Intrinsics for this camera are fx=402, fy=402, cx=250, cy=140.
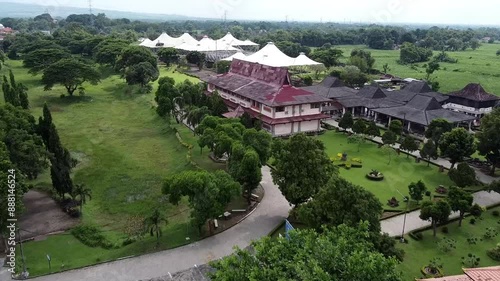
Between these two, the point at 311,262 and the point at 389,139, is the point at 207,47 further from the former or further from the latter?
the point at 311,262

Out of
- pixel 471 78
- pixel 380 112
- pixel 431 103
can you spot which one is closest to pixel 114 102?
pixel 380 112

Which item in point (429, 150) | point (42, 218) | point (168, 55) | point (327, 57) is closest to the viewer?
point (42, 218)

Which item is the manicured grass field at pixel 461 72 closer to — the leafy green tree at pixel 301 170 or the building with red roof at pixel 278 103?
the building with red roof at pixel 278 103

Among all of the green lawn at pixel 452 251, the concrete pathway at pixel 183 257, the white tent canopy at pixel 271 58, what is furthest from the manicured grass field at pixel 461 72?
the concrete pathway at pixel 183 257

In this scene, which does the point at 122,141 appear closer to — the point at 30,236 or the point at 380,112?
the point at 30,236

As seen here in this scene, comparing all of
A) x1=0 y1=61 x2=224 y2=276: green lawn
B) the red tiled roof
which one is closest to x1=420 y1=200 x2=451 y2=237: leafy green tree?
the red tiled roof

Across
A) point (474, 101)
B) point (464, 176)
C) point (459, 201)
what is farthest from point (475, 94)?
point (459, 201)

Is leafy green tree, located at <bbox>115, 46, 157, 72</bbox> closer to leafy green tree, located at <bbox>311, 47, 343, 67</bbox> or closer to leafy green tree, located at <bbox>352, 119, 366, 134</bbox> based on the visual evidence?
leafy green tree, located at <bbox>311, 47, 343, 67</bbox>
